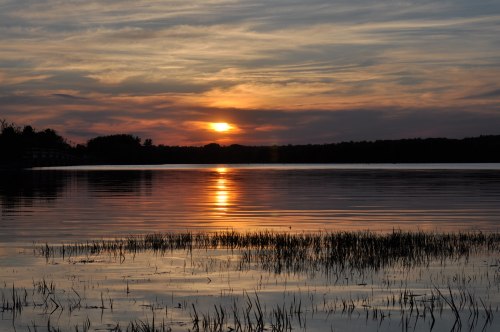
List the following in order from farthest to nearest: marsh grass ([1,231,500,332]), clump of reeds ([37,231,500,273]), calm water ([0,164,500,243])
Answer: calm water ([0,164,500,243]) < clump of reeds ([37,231,500,273]) < marsh grass ([1,231,500,332])

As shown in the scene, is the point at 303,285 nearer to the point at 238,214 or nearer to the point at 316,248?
the point at 316,248

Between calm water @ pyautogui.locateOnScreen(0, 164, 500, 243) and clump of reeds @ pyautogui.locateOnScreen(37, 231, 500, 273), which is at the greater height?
clump of reeds @ pyautogui.locateOnScreen(37, 231, 500, 273)

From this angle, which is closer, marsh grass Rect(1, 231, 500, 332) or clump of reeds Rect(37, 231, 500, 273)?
marsh grass Rect(1, 231, 500, 332)

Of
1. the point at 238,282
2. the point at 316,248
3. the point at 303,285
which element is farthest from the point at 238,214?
the point at 303,285

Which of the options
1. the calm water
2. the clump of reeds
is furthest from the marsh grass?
the calm water

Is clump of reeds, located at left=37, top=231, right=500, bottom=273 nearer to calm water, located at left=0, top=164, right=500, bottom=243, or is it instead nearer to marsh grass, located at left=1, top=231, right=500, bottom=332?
marsh grass, located at left=1, top=231, right=500, bottom=332

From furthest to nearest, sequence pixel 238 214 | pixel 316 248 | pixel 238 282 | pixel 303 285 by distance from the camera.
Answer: pixel 238 214
pixel 316 248
pixel 238 282
pixel 303 285

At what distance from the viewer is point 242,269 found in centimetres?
2180

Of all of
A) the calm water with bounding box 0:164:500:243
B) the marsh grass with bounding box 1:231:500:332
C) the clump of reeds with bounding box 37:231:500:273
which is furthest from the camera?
the calm water with bounding box 0:164:500:243

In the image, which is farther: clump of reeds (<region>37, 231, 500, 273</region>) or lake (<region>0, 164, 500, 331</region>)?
clump of reeds (<region>37, 231, 500, 273</region>)

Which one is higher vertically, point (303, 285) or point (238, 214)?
point (303, 285)

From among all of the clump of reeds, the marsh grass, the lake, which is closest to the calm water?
the lake

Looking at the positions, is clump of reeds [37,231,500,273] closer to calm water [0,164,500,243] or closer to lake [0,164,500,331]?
lake [0,164,500,331]

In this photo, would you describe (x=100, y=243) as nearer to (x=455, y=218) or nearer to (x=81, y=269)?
(x=81, y=269)
